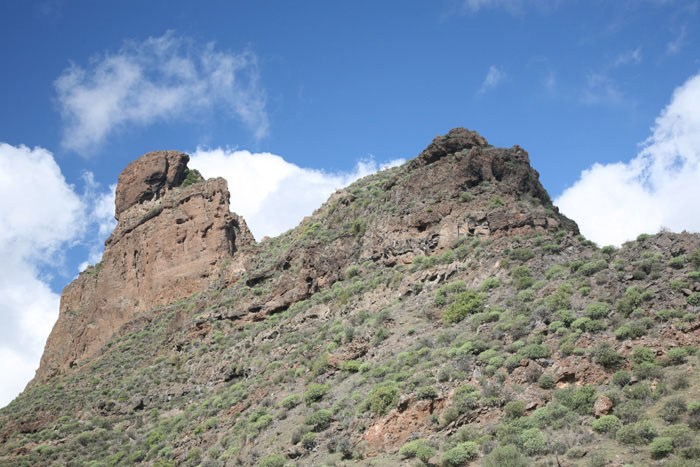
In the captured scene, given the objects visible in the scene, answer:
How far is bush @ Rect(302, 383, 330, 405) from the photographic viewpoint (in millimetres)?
26844

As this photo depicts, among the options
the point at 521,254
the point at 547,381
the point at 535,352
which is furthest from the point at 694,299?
the point at 521,254

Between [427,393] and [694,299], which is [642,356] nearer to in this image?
[694,299]

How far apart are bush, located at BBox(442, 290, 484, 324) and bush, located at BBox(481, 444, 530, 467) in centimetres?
1228

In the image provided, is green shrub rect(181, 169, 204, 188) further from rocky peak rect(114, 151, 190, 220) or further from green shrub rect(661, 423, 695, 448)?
green shrub rect(661, 423, 695, 448)

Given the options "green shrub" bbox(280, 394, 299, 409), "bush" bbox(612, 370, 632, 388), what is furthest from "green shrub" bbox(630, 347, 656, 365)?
"green shrub" bbox(280, 394, 299, 409)

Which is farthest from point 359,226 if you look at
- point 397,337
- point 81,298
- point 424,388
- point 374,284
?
point 81,298

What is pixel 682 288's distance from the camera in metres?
20.8

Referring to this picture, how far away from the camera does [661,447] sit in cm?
1359

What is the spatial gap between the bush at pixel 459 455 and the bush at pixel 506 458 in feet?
2.58

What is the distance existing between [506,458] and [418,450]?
3.36 meters

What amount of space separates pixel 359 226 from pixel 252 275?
11204mm

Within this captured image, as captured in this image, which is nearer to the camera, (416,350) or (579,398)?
(579,398)

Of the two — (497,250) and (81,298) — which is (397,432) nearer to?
(497,250)

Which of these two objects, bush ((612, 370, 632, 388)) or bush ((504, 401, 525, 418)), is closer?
bush ((612, 370, 632, 388))
